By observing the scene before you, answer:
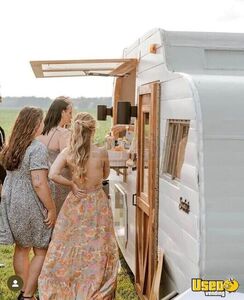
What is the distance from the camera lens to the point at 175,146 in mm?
4391

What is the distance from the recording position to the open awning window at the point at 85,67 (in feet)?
19.9

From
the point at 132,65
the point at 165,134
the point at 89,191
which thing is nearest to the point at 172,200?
the point at 165,134

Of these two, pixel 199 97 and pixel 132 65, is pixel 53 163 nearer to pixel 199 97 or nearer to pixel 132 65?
pixel 132 65

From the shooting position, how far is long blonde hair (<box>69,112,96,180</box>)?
5.20m

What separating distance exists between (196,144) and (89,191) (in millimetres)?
2017

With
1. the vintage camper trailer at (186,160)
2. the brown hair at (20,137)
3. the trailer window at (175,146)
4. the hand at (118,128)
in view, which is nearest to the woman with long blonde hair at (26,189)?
the brown hair at (20,137)

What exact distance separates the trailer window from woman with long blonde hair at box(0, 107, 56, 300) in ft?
3.75

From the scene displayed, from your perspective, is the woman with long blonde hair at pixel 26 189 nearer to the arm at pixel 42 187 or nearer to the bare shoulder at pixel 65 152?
the arm at pixel 42 187

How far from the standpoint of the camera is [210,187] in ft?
11.7

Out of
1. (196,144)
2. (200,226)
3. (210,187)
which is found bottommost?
(200,226)

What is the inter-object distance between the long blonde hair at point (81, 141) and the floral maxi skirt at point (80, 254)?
0.36 metres

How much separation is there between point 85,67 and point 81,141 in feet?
6.52

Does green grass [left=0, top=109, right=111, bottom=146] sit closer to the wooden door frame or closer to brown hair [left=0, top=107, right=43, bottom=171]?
brown hair [left=0, top=107, right=43, bottom=171]

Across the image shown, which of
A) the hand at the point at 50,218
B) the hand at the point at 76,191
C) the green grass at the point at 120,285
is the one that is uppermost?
the hand at the point at 76,191
